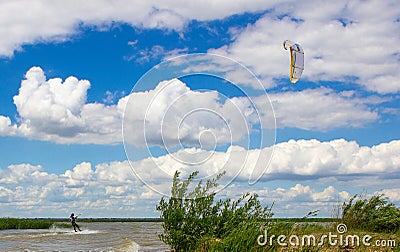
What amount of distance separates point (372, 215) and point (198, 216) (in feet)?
28.9

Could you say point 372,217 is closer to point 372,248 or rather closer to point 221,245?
point 372,248

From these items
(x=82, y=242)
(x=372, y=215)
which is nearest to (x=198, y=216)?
(x=372, y=215)

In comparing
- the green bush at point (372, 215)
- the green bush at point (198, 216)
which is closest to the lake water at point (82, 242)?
the green bush at point (198, 216)

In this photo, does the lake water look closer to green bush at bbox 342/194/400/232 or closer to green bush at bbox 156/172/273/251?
green bush at bbox 156/172/273/251

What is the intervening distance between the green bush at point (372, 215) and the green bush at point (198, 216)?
20.6ft

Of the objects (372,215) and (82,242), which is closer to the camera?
(372,215)

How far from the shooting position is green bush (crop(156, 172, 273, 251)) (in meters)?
15.3

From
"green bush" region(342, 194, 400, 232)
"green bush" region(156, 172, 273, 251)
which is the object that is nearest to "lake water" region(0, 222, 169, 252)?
"green bush" region(156, 172, 273, 251)

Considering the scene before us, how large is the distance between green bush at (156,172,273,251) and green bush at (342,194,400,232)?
6.28m

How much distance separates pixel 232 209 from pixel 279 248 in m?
2.61

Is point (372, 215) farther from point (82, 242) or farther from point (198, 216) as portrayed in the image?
point (82, 242)

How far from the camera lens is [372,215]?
20.5 m

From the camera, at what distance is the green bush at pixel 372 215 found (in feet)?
65.8

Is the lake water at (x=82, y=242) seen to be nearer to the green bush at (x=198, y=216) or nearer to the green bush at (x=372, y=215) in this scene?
the green bush at (x=198, y=216)
